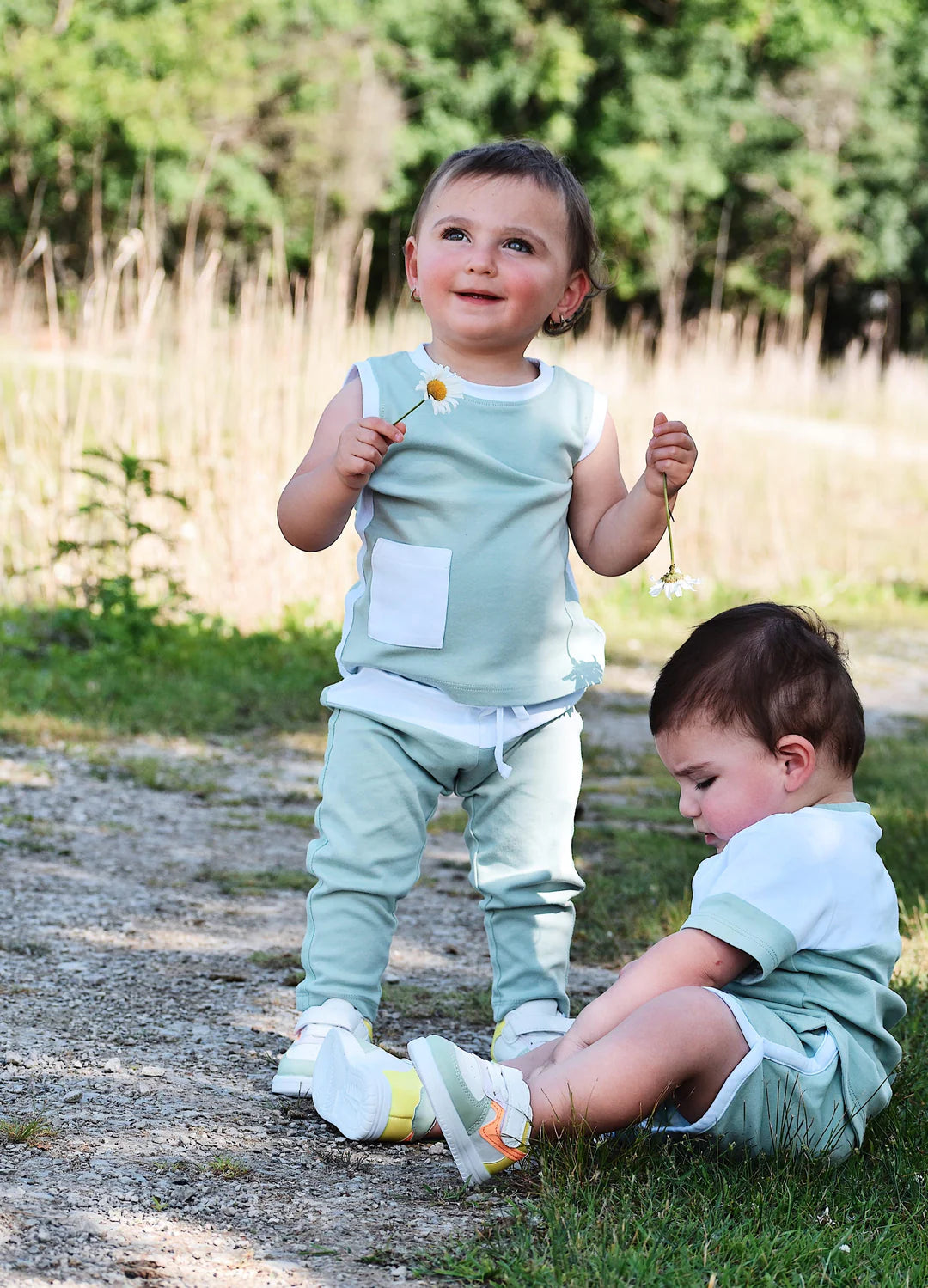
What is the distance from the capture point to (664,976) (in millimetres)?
2057

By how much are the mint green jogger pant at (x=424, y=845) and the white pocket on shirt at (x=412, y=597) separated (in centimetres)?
16

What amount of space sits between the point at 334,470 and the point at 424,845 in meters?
0.65

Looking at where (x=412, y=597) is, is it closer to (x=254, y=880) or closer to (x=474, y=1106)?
(x=474, y=1106)

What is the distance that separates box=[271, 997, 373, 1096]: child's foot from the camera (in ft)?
7.70

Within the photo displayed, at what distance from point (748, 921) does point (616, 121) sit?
89.9 ft

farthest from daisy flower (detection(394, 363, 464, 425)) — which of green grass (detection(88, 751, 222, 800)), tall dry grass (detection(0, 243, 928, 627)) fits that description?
tall dry grass (detection(0, 243, 928, 627))

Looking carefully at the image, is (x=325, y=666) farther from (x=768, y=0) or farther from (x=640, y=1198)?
(x=768, y=0)

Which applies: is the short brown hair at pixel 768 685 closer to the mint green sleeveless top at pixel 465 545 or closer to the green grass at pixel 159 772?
the mint green sleeveless top at pixel 465 545

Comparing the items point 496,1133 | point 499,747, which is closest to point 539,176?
point 499,747

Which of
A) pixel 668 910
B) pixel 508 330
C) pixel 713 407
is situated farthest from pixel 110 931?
pixel 713 407

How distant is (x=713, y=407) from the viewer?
923 centimetres

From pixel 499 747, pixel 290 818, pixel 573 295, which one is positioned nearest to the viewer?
pixel 499 747

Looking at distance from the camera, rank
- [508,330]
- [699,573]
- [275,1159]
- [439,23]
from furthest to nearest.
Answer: [439,23] → [699,573] → [508,330] → [275,1159]

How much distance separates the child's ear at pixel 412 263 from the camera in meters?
2.67
